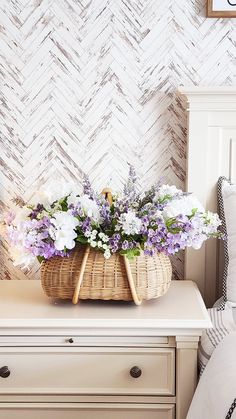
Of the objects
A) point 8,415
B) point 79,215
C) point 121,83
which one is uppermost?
point 121,83

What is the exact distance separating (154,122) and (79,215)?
66 cm

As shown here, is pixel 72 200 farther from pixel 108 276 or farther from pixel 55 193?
pixel 108 276

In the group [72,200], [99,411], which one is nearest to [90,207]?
[72,200]

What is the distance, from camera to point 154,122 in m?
2.31

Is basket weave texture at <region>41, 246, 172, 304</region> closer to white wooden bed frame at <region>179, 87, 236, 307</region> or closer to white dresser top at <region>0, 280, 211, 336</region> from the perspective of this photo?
white dresser top at <region>0, 280, 211, 336</region>

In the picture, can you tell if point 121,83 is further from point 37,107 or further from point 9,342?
point 9,342

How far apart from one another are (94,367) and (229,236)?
0.65m

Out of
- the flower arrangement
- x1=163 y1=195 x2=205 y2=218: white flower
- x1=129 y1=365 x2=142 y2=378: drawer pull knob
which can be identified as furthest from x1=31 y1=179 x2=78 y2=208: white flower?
x1=129 y1=365 x2=142 y2=378: drawer pull knob

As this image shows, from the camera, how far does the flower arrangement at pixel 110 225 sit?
1.78m

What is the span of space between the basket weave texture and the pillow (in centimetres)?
29

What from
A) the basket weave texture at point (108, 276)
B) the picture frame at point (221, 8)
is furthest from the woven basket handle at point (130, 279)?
the picture frame at point (221, 8)

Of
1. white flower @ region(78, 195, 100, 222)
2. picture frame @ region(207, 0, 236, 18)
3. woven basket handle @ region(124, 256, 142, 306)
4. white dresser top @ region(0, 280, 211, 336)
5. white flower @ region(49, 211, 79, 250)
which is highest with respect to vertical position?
picture frame @ region(207, 0, 236, 18)

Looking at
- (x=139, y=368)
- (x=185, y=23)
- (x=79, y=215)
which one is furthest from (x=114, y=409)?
(x=185, y=23)

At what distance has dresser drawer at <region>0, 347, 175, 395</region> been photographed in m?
1.79
